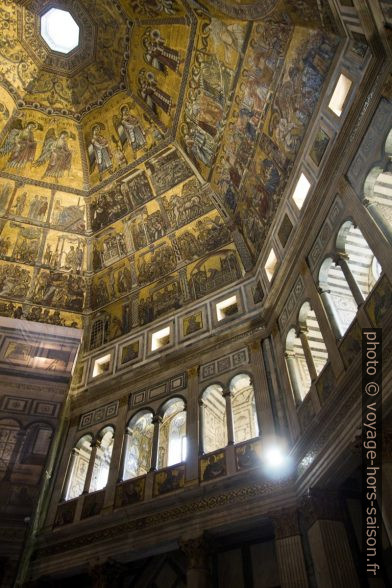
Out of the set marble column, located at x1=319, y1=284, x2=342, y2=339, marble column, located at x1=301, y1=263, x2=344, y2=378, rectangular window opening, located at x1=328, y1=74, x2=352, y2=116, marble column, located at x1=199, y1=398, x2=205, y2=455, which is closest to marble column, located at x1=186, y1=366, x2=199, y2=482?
marble column, located at x1=199, y1=398, x2=205, y2=455

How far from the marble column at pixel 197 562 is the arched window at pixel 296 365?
12.1ft

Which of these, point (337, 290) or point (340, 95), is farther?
point (337, 290)

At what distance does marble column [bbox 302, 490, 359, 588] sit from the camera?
7004 millimetres

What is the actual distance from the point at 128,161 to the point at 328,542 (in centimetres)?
1501

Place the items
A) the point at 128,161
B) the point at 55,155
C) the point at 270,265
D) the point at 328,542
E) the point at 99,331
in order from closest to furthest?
the point at 328,542 → the point at 270,265 → the point at 99,331 → the point at 128,161 → the point at 55,155

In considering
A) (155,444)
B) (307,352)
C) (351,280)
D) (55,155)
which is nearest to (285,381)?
(307,352)

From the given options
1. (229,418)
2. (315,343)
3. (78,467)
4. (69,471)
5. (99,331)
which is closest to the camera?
(229,418)

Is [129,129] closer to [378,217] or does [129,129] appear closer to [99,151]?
[99,151]

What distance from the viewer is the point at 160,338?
14.5 metres

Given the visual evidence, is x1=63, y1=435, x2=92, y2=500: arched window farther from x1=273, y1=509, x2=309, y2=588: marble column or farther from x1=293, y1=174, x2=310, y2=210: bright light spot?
x1=293, y1=174, x2=310, y2=210: bright light spot

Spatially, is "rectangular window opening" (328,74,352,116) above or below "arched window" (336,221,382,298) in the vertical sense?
above

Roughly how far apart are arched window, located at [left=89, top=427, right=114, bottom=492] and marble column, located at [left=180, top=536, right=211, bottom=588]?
13.7 ft

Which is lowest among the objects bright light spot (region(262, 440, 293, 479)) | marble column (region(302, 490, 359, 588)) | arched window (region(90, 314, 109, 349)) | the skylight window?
marble column (region(302, 490, 359, 588))

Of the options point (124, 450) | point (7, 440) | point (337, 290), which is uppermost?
point (337, 290)
